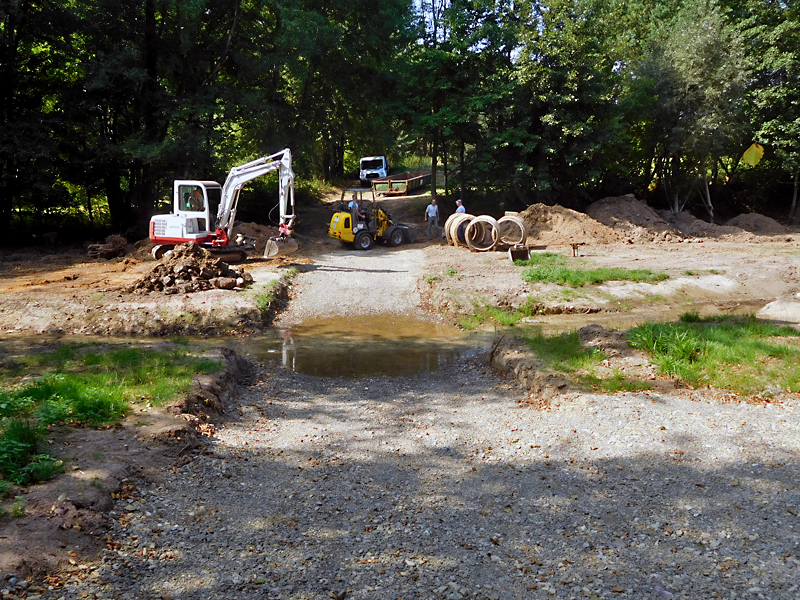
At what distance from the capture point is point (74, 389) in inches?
294

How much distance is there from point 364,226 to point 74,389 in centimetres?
1784

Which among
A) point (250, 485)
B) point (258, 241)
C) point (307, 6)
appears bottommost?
point (250, 485)

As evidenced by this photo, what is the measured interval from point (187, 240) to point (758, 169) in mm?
30858

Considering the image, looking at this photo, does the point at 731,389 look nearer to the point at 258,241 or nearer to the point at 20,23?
the point at 258,241

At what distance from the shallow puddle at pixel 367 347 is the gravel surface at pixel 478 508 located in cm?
279

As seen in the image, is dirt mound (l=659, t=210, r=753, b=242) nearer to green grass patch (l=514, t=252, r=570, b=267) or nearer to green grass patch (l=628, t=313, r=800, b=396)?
green grass patch (l=514, t=252, r=570, b=267)

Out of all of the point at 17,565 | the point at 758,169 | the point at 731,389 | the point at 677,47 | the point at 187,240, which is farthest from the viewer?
the point at 758,169

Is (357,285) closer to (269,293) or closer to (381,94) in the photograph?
(269,293)

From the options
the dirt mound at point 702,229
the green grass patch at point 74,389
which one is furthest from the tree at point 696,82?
the green grass patch at point 74,389

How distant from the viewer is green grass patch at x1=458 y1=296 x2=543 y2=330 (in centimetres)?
1434

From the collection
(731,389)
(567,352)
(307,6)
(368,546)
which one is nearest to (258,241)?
(307,6)

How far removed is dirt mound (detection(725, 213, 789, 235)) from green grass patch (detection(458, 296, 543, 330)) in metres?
19.7

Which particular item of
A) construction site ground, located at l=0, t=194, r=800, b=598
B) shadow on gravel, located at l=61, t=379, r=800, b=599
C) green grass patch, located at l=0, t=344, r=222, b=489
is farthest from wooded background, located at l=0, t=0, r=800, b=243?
shadow on gravel, located at l=61, t=379, r=800, b=599

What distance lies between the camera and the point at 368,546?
15.5 ft
